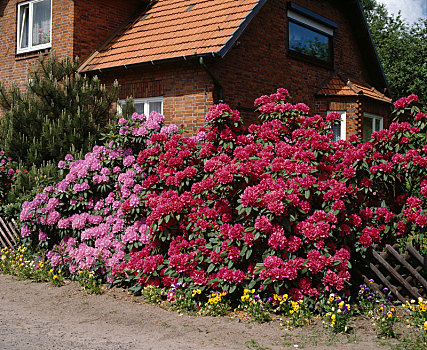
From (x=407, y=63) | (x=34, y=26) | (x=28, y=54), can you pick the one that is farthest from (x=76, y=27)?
(x=407, y=63)

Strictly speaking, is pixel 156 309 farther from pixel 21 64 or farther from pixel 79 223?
pixel 21 64

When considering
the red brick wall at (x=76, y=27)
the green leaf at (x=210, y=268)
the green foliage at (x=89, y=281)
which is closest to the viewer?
the green leaf at (x=210, y=268)

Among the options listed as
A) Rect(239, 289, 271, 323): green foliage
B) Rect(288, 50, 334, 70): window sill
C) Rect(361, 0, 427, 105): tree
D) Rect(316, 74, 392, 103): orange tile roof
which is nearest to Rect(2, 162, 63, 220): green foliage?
Rect(239, 289, 271, 323): green foliage

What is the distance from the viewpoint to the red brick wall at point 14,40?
495 inches

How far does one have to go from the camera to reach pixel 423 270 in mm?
6160

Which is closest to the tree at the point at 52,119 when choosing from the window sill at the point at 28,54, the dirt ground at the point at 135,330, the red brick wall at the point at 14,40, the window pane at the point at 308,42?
the red brick wall at the point at 14,40

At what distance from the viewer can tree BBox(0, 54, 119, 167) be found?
909 cm

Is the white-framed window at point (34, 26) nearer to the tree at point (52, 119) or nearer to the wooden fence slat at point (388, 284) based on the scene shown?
the tree at point (52, 119)

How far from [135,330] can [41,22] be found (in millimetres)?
11246

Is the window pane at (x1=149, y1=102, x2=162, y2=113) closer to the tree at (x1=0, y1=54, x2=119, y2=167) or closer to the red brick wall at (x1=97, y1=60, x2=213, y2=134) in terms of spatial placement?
the red brick wall at (x1=97, y1=60, x2=213, y2=134)

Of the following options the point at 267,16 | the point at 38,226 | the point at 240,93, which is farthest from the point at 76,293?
the point at 267,16

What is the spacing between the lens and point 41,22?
538 inches

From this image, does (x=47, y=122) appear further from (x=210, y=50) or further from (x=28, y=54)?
(x=28, y=54)

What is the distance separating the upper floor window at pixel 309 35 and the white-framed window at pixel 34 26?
21.9 ft
